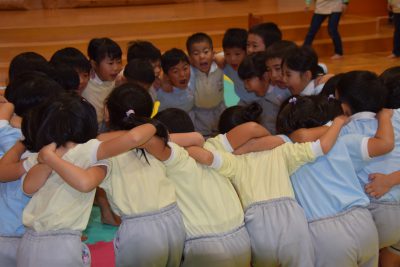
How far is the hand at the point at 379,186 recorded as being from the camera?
2.27 m

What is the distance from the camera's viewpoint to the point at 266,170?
224 centimetres

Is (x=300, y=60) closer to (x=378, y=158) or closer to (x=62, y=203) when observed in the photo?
(x=378, y=158)

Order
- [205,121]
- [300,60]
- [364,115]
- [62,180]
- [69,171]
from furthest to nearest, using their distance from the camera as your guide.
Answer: [205,121], [300,60], [364,115], [62,180], [69,171]

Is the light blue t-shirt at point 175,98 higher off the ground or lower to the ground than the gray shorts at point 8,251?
higher

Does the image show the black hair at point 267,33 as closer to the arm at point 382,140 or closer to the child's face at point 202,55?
the child's face at point 202,55

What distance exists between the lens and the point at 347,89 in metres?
2.45

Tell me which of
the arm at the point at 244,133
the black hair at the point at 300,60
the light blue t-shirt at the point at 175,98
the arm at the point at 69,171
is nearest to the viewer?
the arm at the point at 69,171

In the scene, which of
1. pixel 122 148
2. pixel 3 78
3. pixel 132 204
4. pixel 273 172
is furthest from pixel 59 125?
pixel 3 78

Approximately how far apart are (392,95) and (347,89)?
0.86 ft

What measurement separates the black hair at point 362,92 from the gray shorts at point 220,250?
824 mm

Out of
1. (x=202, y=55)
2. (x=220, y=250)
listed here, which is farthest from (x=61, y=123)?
(x=202, y=55)

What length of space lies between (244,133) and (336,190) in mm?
457

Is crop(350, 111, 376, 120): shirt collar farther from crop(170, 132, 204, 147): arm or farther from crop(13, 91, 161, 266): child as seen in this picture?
crop(13, 91, 161, 266): child

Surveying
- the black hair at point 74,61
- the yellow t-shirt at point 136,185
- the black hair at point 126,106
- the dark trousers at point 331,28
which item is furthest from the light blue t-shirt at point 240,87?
the dark trousers at point 331,28
